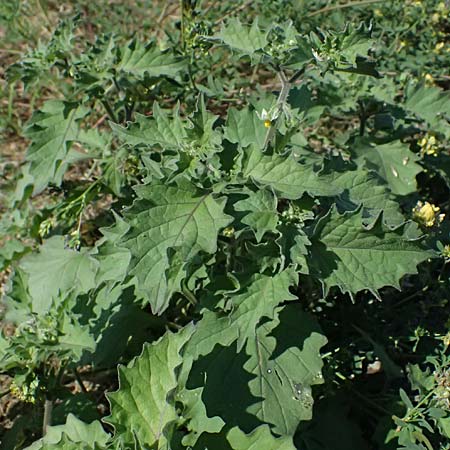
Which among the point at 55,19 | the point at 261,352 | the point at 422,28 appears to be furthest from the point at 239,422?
the point at 55,19

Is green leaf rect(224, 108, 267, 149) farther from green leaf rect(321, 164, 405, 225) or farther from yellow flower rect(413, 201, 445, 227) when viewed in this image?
yellow flower rect(413, 201, 445, 227)

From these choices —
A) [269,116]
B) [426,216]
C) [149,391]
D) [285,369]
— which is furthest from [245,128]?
[149,391]

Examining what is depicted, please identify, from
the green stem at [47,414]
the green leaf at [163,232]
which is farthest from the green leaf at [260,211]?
the green stem at [47,414]

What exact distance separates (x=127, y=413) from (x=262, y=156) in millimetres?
1027

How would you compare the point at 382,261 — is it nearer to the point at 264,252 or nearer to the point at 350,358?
the point at 264,252

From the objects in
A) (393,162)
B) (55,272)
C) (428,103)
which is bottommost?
(55,272)

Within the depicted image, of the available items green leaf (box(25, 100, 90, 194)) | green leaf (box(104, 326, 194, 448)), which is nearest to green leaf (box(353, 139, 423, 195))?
green leaf (box(25, 100, 90, 194))

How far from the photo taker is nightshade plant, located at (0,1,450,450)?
226 centimetres

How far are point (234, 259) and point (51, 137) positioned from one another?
4.11 ft

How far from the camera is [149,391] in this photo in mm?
2211

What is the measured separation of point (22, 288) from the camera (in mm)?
3207

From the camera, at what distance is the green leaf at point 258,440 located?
205 cm

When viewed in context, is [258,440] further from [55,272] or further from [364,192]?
[55,272]

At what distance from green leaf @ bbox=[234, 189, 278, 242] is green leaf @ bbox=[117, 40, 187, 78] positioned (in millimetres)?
1125
